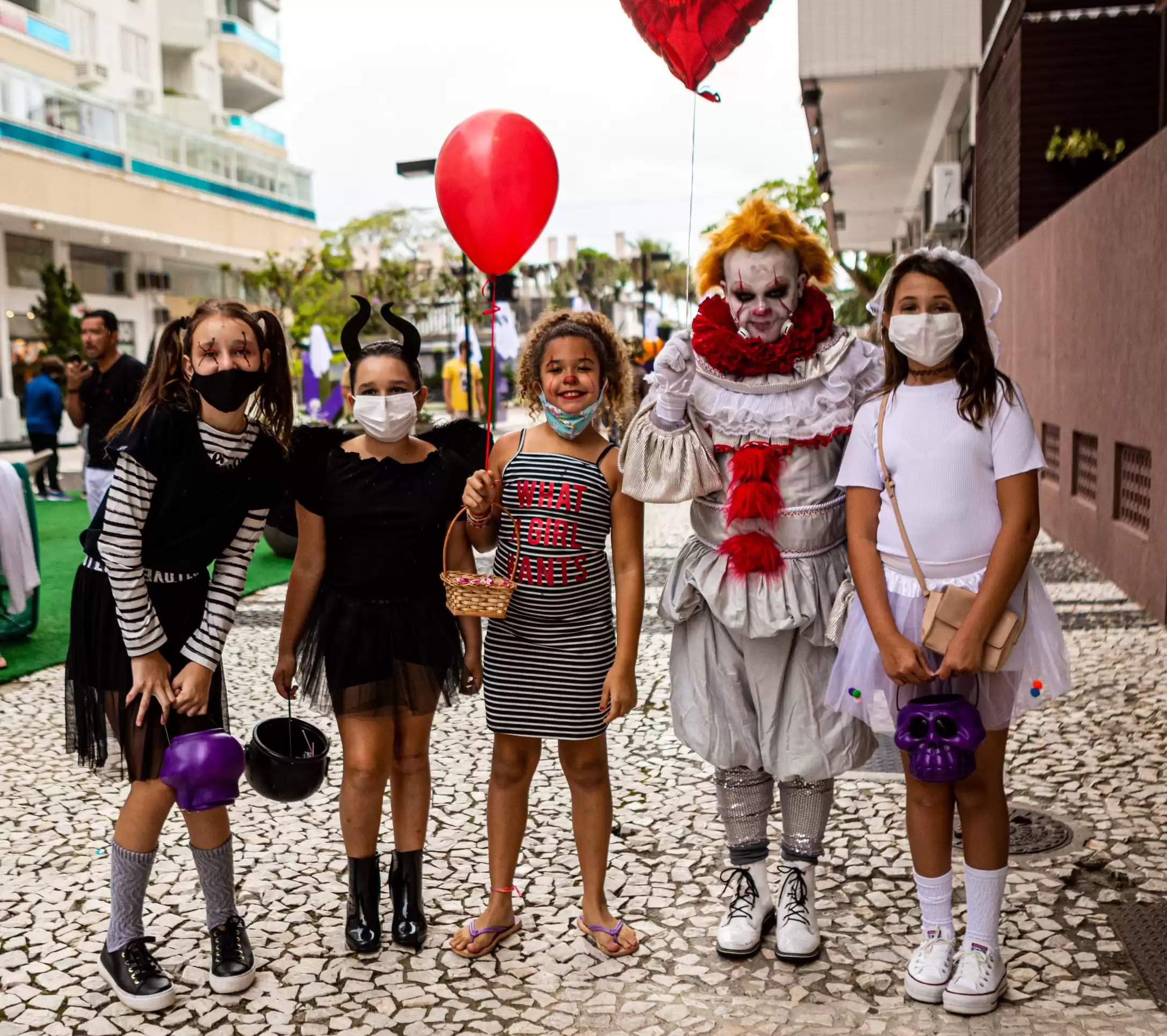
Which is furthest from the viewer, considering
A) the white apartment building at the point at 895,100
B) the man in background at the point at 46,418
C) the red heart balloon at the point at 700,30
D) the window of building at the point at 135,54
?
the window of building at the point at 135,54

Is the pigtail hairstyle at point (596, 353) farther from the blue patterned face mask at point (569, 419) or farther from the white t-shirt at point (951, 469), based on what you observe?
the white t-shirt at point (951, 469)

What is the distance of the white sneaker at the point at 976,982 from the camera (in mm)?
2754

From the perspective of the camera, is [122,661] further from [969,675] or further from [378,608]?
[969,675]

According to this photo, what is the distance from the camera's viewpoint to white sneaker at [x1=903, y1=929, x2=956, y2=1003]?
9.29 feet

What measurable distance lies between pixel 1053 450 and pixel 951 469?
8.34 m

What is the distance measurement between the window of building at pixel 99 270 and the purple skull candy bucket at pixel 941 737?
3598 centimetres

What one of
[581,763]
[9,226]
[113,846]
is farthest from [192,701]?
[9,226]

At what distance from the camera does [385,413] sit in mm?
3076

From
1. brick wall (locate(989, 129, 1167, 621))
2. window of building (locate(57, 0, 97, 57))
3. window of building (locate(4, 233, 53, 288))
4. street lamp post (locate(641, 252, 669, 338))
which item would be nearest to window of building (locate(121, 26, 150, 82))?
window of building (locate(57, 0, 97, 57))

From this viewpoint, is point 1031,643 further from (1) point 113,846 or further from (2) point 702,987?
(1) point 113,846

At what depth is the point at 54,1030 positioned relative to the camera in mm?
2785

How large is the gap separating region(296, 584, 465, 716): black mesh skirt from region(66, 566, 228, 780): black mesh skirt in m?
0.32

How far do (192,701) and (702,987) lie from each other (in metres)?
1.43

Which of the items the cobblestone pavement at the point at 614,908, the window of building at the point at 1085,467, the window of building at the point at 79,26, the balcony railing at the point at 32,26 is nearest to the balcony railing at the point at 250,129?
the window of building at the point at 79,26
